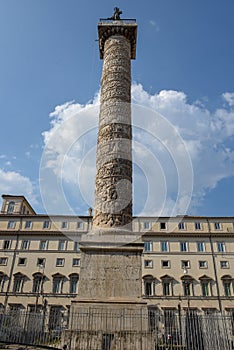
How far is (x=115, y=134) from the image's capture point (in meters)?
8.64

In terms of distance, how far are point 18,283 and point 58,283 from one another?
3.45 meters

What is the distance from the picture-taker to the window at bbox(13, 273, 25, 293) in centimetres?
2509

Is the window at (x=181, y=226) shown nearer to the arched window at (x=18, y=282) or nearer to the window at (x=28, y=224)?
the window at (x=28, y=224)

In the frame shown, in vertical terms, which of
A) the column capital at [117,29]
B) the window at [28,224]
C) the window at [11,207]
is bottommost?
the column capital at [117,29]

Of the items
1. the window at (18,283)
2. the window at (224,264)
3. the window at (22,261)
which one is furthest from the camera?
the window at (22,261)

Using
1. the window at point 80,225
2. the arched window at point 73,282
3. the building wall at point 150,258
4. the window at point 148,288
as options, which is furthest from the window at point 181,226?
the arched window at point 73,282

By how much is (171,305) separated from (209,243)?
646 centimetres

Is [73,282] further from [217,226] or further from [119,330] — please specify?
[119,330]

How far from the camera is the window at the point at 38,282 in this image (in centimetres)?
2477

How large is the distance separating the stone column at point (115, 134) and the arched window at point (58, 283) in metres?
19.7

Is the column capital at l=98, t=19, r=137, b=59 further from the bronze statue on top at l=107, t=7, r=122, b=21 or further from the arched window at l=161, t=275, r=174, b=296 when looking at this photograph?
the arched window at l=161, t=275, r=174, b=296

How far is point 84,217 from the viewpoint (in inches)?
1120

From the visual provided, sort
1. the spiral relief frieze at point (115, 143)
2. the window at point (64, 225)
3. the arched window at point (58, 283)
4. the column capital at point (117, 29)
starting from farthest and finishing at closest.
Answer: the window at point (64, 225)
the arched window at point (58, 283)
the column capital at point (117, 29)
the spiral relief frieze at point (115, 143)

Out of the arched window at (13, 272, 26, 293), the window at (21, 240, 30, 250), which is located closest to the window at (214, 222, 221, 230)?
the window at (21, 240, 30, 250)
